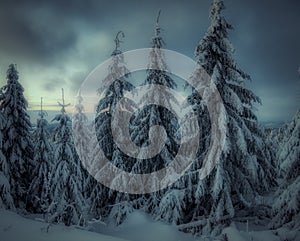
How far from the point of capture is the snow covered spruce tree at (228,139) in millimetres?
14742

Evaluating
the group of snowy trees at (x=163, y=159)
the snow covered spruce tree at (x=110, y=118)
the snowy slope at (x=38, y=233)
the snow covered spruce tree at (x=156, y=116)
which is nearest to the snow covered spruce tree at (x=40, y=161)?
the group of snowy trees at (x=163, y=159)

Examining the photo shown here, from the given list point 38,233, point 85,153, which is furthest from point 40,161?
point 38,233

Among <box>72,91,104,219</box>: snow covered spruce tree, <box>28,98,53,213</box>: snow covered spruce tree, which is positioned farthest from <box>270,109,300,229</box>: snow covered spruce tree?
<box>28,98,53,213</box>: snow covered spruce tree

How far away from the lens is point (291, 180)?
527 inches

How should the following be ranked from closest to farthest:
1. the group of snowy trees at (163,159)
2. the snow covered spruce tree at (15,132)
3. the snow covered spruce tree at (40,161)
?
the group of snowy trees at (163,159) < the snow covered spruce tree at (15,132) < the snow covered spruce tree at (40,161)

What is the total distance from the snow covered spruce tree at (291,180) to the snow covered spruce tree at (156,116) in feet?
27.4

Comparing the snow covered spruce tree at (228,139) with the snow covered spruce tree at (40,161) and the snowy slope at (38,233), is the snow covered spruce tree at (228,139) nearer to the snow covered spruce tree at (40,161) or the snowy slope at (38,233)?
the snowy slope at (38,233)

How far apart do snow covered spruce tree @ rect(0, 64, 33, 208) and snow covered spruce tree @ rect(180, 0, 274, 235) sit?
16.9 meters

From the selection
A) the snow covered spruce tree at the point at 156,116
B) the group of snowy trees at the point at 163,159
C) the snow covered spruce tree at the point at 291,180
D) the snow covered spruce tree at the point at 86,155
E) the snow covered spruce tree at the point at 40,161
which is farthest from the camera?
the snow covered spruce tree at the point at 40,161

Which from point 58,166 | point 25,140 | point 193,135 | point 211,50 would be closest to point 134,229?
point 193,135

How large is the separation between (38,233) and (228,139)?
9996mm

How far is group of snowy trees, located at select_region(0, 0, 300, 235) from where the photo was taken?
14.6 meters

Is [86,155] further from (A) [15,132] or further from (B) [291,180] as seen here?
(B) [291,180]

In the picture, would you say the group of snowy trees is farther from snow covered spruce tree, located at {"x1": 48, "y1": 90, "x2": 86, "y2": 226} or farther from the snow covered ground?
the snow covered ground
